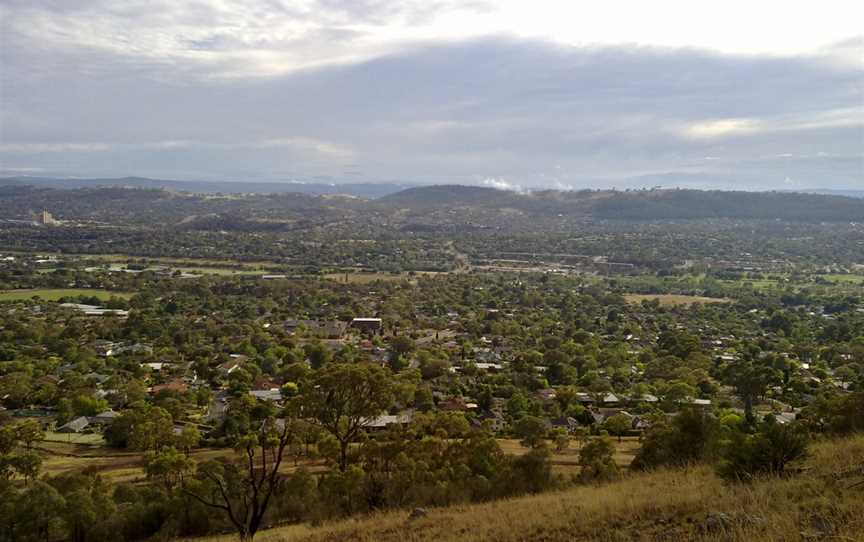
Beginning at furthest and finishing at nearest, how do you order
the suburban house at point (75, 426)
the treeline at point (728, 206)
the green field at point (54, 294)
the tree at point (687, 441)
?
the treeline at point (728, 206)
the green field at point (54, 294)
the suburban house at point (75, 426)
the tree at point (687, 441)

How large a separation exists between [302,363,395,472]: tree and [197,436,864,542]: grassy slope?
3.59 m

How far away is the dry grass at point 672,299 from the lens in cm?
5138

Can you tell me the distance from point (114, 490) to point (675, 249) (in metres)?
87.7

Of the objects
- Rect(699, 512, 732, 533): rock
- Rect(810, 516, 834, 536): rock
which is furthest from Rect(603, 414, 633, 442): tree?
Rect(810, 516, 834, 536): rock

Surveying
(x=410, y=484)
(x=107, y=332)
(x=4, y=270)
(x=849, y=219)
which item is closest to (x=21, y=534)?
(x=410, y=484)

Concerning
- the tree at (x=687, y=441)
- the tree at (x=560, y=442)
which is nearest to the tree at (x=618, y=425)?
the tree at (x=560, y=442)

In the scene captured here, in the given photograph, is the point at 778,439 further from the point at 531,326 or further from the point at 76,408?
the point at 531,326

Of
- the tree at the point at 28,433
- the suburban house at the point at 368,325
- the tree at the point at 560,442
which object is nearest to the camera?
the tree at the point at 560,442

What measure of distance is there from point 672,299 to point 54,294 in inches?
2042

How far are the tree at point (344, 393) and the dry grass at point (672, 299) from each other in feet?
140

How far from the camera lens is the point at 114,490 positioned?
44.8 feet

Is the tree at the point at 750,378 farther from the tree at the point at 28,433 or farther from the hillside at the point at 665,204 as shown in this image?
the hillside at the point at 665,204

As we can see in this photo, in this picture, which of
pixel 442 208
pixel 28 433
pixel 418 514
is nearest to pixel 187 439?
pixel 28 433

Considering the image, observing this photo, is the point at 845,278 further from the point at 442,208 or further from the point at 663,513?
the point at 442,208
